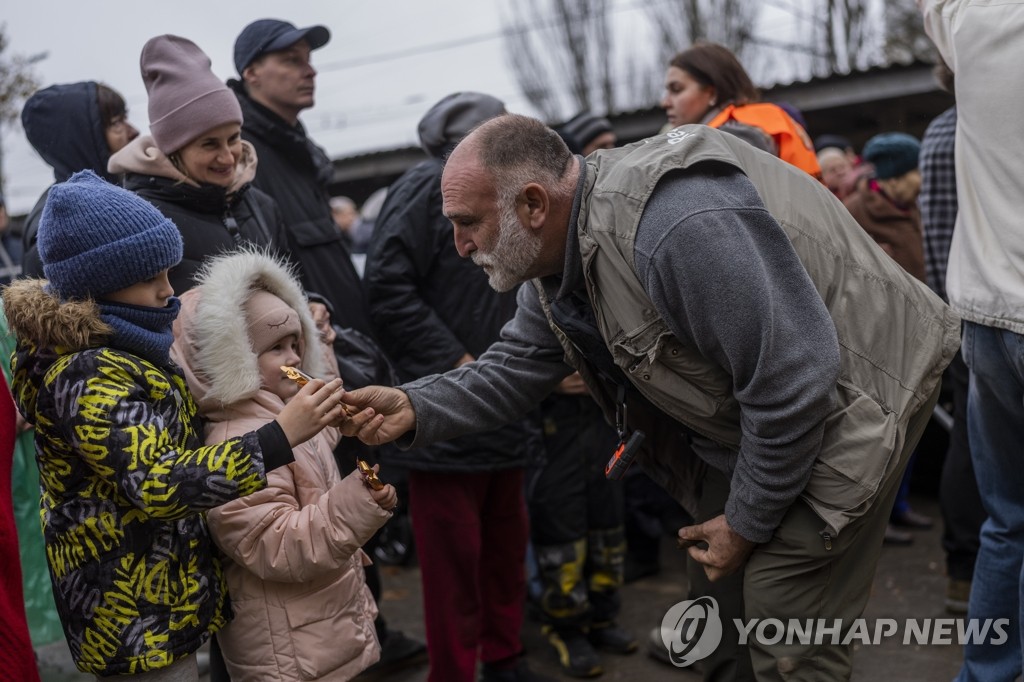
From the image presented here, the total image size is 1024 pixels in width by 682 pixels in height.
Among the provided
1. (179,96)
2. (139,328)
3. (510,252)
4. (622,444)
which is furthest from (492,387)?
(179,96)

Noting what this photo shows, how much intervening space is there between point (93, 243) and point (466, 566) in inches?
75.0

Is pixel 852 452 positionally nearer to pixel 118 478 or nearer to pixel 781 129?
pixel 118 478

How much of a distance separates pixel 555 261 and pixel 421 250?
4.40 feet

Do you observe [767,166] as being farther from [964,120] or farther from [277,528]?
[277,528]

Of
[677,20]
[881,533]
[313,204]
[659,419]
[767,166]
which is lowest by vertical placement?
[677,20]

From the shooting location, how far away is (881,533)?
2.55 meters

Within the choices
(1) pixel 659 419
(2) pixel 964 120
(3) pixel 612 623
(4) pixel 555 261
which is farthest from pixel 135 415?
(3) pixel 612 623

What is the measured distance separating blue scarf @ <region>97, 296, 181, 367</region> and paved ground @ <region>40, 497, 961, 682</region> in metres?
2.25

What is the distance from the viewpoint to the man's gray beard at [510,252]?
2.43m

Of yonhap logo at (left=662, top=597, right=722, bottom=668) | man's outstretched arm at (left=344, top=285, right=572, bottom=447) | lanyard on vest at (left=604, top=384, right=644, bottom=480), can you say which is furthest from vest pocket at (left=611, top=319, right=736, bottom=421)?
yonhap logo at (left=662, top=597, right=722, bottom=668)

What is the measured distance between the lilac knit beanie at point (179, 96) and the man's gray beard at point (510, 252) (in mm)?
1167

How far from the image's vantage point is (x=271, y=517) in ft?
8.15

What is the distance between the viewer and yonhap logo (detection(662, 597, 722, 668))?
2.69m

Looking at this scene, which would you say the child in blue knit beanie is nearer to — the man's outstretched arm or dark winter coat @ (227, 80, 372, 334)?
the man's outstretched arm
